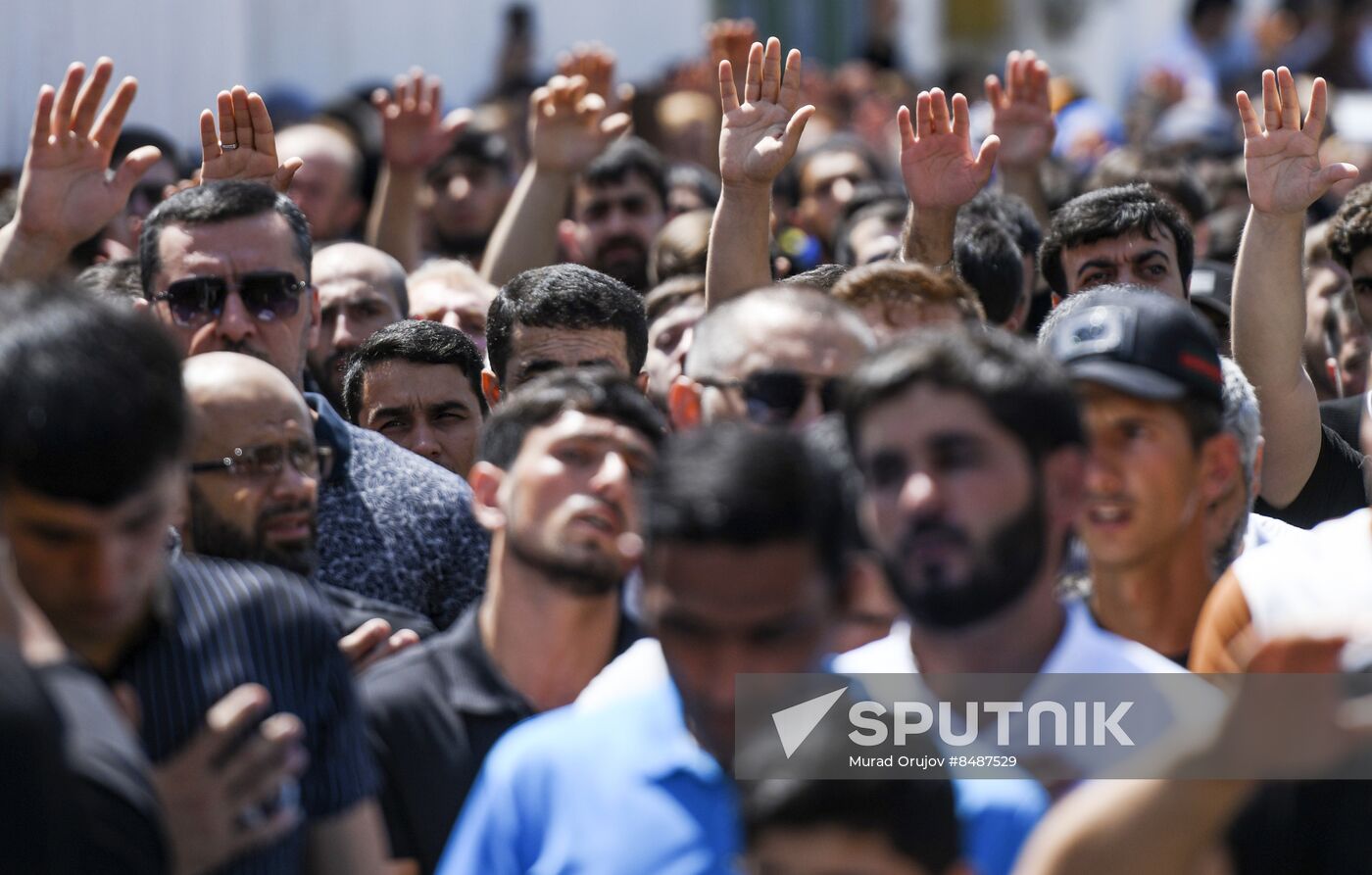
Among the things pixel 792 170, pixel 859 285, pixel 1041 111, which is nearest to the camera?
pixel 859 285

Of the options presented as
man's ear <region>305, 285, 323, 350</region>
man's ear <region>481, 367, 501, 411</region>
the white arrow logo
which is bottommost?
man's ear <region>481, 367, 501, 411</region>

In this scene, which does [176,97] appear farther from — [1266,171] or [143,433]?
[143,433]

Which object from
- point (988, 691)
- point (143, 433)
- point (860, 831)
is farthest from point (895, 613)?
point (143, 433)

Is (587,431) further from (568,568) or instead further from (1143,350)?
(1143,350)

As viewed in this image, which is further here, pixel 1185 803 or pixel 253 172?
pixel 253 172

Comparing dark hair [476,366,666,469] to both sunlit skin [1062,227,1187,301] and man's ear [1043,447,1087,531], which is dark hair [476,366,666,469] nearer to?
man's ear [1043,447,1087,531]

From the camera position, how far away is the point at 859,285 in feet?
13.3

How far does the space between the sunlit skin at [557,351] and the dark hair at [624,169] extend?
2673 mm

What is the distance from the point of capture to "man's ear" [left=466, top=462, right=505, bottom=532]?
10.3ft

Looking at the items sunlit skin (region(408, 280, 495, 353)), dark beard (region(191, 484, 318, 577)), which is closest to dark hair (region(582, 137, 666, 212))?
sunlit skin (region(408, 280, 495, 353))

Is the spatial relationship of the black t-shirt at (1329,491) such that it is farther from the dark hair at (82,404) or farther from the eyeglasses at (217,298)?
the dark hair at (82,404)

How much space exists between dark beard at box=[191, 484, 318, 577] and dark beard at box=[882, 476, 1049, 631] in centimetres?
125

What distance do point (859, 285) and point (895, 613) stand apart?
3.43 feet

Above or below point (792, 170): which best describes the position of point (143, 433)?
above
